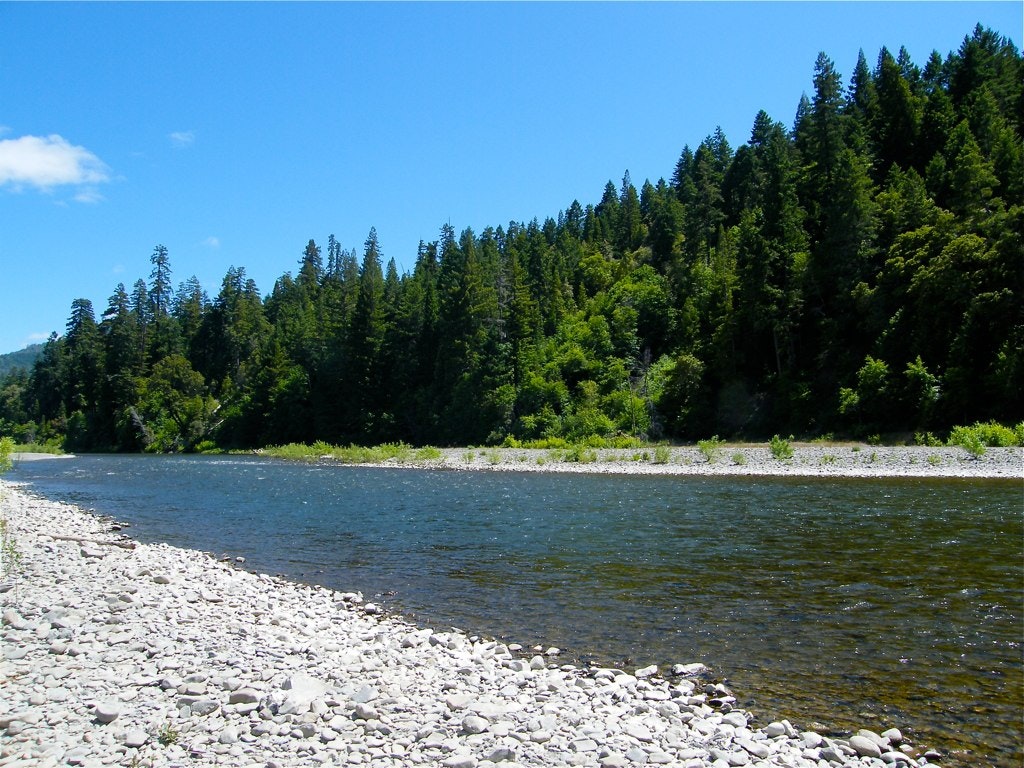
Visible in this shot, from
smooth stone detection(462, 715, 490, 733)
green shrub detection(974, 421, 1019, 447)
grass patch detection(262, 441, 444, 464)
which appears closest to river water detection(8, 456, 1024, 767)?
smooth stone detection(462, 715, 490, 733)

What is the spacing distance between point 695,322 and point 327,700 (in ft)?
189

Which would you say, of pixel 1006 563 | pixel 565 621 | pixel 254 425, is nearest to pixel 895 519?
pixel 1006 563

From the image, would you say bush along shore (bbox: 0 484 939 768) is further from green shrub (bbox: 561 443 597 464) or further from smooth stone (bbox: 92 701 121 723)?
green shrub (bbox: 561 443 597 464)

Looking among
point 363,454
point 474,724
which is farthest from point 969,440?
point 363,454

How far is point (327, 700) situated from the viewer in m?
6.57

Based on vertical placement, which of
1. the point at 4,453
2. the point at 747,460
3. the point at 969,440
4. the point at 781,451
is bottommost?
the point at 747,460

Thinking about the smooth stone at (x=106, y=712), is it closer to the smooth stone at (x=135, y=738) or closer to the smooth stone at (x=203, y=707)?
the smooth stone at (x=135, y=738)

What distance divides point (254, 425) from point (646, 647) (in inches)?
3299

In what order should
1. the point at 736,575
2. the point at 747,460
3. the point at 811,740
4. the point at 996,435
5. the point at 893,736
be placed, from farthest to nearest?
the point at 747,460 → the point at 996,435 → the point at 736,575 → the point at 893,736 → the point at 811,740

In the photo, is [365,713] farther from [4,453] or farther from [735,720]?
[4,453]

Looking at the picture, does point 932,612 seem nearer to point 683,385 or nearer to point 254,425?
point 683,385

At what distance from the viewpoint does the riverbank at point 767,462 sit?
29.2 metres

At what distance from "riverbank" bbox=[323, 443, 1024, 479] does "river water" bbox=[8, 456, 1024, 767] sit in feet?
12.4

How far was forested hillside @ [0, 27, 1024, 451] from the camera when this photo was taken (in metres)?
40.9
